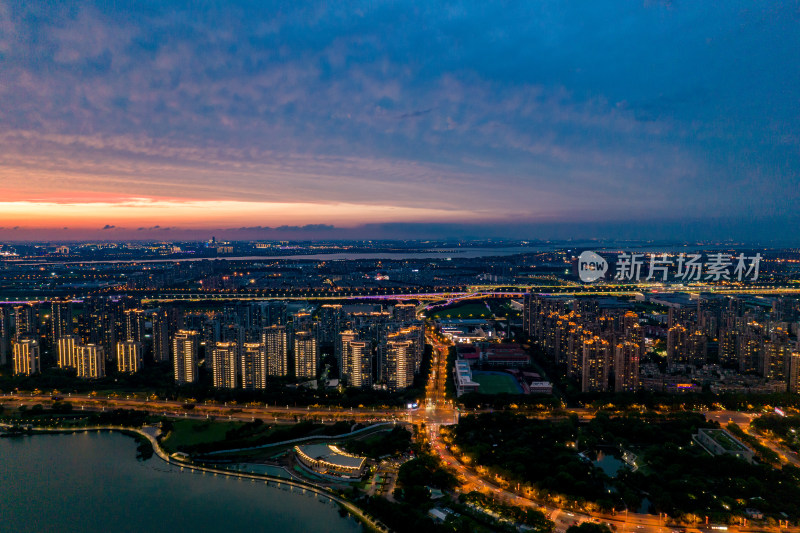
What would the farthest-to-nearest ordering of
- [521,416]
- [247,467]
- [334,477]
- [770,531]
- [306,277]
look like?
[306,277] < [521,416] < [247,467] < [334,477] < [770,531]

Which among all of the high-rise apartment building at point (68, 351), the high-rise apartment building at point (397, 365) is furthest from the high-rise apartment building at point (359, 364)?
the high-rise apartment building at point (68, 351)

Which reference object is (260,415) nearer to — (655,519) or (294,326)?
(294,326)

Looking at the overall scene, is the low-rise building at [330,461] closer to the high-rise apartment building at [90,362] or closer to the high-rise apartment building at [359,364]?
the high-rise apartment building at [359,364]

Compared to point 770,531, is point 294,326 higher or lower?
higher

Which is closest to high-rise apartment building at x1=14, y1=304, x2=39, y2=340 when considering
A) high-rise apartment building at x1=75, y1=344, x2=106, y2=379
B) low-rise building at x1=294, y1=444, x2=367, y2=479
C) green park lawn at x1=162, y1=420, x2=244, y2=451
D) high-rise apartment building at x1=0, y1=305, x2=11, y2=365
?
high-rise apartment building at x1=0, y1=305, x2=11, y2=365

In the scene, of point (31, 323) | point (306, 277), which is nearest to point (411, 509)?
point (31, 323)

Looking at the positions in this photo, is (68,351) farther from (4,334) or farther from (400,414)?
(400,414)
